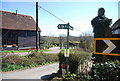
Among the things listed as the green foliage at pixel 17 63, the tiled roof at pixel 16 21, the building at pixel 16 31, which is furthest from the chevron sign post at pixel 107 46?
the tiled roof at pixel 16 21

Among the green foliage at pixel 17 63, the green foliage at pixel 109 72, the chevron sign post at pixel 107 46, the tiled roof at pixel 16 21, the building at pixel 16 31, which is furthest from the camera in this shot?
the tiled roof at pixel 16 21

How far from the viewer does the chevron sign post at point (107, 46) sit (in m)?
4.53

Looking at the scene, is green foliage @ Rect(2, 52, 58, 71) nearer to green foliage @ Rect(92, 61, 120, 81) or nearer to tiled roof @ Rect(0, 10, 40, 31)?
green foliage @ Rect(92, 61, 120, 81)

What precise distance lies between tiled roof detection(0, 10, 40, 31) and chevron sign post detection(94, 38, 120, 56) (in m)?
20.8

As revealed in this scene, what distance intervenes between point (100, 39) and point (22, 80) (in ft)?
13.4

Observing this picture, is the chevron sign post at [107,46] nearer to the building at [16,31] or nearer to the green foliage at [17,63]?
the green foliage at [17,63]

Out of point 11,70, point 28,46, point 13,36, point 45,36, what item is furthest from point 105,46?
point 45,36

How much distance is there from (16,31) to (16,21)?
96.1 inches

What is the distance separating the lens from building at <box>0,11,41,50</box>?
22.8 metres

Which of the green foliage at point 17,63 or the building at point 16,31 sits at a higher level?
the building at point 16,31

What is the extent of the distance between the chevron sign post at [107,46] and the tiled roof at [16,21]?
68.3 ft

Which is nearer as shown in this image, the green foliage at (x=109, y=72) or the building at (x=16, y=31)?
the green foliage at (x=109, y=72)

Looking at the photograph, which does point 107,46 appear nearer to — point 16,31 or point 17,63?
point 17,63

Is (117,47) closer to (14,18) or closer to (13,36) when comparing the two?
(13,36)
